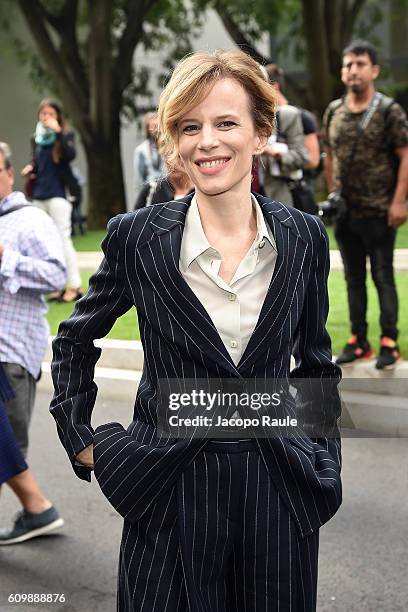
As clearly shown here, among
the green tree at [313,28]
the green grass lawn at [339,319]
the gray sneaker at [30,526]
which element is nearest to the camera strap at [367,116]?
the green grass lawn at [339,319]

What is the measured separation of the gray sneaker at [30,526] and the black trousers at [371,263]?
294 centimetres

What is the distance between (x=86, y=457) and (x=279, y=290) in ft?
1.99

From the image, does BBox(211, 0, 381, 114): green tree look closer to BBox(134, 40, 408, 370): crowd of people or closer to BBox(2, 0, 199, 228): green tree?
BBox(2, 0, 199, 228): green tree

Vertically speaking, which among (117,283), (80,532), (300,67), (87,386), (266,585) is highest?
(117,283)

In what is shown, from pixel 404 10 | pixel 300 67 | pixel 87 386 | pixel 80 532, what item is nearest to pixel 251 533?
Answer: pixel 87 386

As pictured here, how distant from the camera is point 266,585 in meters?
2.25

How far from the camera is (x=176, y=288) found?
226cm

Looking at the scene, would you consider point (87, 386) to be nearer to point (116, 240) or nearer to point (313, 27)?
point (116, 240)

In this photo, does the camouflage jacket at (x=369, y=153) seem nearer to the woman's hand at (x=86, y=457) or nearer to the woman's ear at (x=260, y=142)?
the woman's ear at (x=260, y=142)

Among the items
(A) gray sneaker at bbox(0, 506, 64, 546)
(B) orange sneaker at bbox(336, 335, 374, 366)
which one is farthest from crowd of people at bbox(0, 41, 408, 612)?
(B) orange sneaker at bbox(336, 335, 374, 366)

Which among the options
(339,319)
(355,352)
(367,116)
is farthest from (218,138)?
(339,319)

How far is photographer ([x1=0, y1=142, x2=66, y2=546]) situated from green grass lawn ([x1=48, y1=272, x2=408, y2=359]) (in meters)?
3.10

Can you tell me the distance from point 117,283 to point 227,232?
0.28 meters

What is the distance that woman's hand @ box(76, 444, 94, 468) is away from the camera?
2.40 m
